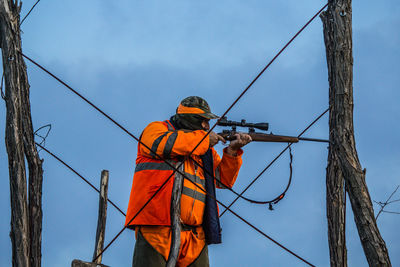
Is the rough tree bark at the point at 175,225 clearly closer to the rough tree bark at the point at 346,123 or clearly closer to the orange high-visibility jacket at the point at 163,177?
the orange high-visibility jacket at the point at 163,177

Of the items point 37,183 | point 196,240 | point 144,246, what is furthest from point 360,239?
point 37,183

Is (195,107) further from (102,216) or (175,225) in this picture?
(102,216)

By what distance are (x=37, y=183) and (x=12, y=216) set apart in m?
0.42

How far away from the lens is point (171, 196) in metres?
5.43

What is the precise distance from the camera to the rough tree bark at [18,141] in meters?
5.97

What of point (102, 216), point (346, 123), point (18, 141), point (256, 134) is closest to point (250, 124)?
point (256, 134)

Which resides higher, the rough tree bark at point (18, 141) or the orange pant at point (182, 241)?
the rough tree bark at point (18, 141)

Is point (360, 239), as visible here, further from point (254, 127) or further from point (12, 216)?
point (12, 216)

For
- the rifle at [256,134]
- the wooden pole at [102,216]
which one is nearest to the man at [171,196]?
the rifle at [256,134]

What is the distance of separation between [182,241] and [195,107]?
1300mm

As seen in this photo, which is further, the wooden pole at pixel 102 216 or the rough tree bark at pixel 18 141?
the wooden pole at pixel 102 216

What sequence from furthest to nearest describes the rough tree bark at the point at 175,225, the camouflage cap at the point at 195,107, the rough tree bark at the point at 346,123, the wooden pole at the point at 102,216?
the wooden pole at the point at 102,216, the camouflage cap at the point at 195,107, the rough tree bark at the point at 175,225, the rough tree bark at the point at 346,123

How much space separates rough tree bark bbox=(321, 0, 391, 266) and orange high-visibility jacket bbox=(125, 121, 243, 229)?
47.7 inches

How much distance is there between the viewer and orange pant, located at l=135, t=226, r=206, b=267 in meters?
5.40
